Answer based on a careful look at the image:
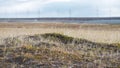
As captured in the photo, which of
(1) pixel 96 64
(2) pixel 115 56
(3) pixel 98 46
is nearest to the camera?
(1) pixel 96 64

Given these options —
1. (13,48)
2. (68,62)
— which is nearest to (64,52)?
(68,62)

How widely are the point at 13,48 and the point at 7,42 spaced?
98 centimetres

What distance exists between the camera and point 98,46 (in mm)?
11875

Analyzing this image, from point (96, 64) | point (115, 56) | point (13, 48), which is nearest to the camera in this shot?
point (96, 64)

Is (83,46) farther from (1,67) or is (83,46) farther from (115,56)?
(1,67)

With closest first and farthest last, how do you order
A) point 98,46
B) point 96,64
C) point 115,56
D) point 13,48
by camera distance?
1. point 96,64
2. point 115,56
3. point 13,48
4. point 98,46

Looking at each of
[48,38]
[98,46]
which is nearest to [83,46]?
[98,46]

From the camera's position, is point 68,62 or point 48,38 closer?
point 68,62

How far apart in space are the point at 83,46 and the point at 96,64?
189 cm

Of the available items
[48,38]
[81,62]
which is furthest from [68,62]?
[48,38]

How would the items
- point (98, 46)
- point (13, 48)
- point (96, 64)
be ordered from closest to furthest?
1. point (96, 64)
2. point (13, 48)
3. point (98, 46)

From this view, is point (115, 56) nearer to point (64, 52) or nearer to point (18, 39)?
point (64, 52)

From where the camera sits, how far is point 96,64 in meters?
9.79

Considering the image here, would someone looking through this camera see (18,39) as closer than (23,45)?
No
